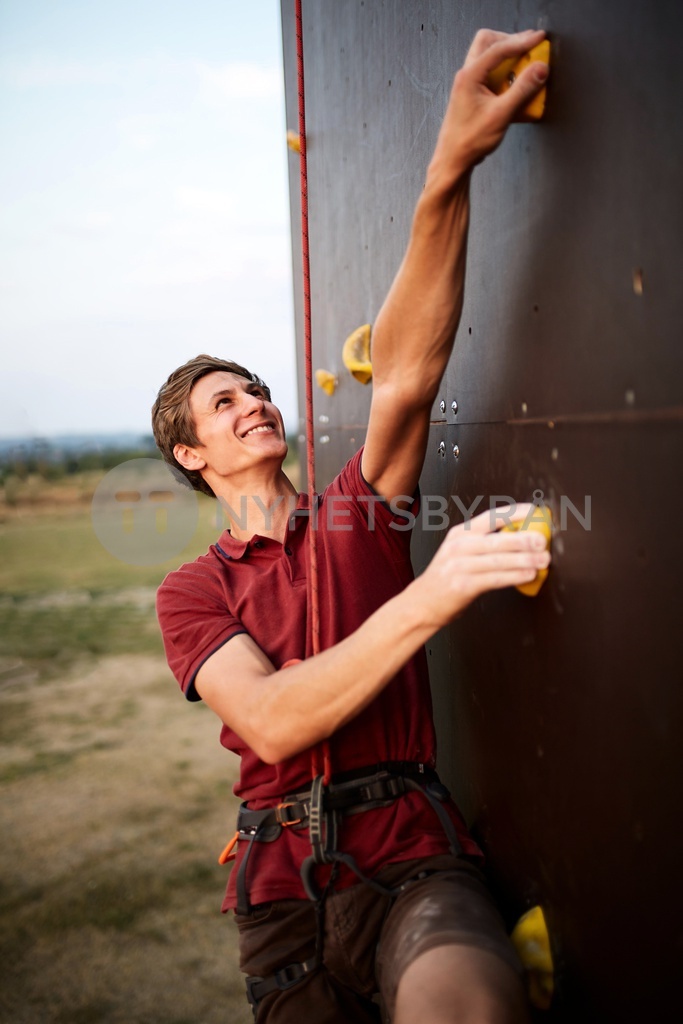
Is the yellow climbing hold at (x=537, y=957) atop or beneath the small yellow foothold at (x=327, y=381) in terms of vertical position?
beneath

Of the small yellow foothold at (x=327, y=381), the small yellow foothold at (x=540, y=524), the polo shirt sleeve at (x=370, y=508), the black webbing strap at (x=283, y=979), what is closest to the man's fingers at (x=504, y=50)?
the small yellow foothold at (x=540, y=524)

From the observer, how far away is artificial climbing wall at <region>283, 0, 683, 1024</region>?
3.11ft

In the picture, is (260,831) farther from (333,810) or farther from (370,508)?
(370,508)

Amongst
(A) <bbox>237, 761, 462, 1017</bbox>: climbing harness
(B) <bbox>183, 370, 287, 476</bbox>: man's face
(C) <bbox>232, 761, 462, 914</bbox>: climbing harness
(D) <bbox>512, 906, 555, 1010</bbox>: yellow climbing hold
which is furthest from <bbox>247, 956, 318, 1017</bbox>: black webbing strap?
(B) <bbox>183, 370, 287, 476</bbox>: man's face

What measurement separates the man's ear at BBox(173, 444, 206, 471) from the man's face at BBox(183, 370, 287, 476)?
23 millimetres

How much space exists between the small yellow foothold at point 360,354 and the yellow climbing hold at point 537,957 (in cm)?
145

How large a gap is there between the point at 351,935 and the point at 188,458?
107 cm

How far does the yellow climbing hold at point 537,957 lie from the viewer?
4.33 ft

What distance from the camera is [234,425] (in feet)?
6.16

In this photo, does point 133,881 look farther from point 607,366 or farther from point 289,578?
point 607,366

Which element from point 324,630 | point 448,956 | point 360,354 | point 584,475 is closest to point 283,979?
point 448,956

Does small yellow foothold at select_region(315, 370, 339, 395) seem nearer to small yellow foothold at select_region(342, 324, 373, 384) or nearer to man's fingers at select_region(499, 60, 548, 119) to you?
small yellow foothold at select_region(342, 324, 373, 384)

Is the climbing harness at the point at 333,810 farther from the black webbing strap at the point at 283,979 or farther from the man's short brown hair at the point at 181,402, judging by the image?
the man's short brown hair at the point at 181,402

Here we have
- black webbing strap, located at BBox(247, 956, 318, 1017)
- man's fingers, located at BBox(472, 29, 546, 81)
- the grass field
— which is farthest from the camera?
the grass field
